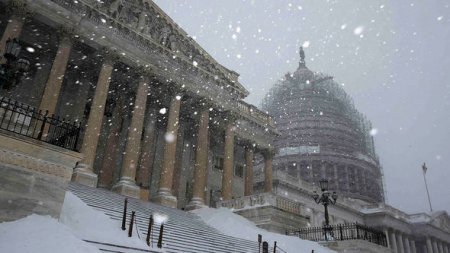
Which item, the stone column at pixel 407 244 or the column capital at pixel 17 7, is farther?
the stone column at pixel 407 244

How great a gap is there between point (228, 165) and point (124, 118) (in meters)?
8.46

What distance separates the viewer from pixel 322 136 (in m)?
83.1

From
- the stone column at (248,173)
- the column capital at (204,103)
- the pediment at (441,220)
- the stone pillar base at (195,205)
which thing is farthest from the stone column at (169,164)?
the pediment at (441,220)

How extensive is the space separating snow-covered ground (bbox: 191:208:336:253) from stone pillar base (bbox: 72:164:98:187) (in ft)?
20.9

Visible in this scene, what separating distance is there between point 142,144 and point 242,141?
9.69m

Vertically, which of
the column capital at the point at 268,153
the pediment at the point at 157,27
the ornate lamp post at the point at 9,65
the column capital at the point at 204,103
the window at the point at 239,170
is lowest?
the ornate lamp post at the point at 9,65

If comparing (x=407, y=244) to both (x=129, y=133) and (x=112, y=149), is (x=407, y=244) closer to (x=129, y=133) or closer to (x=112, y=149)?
(x=112, y=149)

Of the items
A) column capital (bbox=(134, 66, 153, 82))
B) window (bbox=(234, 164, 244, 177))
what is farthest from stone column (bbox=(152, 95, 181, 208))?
window (bbox=(234, 164, 244, 177))

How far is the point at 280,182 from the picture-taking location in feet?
139

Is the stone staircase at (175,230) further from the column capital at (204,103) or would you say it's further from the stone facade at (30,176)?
the column capital at (204,103)

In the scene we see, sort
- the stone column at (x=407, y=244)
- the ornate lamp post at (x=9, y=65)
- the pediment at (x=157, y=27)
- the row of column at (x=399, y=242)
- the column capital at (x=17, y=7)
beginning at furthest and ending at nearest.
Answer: the stone column at (x=407, y=244) → the row of column at (x=399, y=242) → the pediment at (x=157, y=27) → the column capital at (x=17, y=7) → the ornate lamp post at (x=9, y=65)

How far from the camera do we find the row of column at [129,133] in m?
19.0

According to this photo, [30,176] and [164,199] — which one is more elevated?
[164,199]

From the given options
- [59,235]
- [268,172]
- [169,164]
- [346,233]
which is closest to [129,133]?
[169,164]
